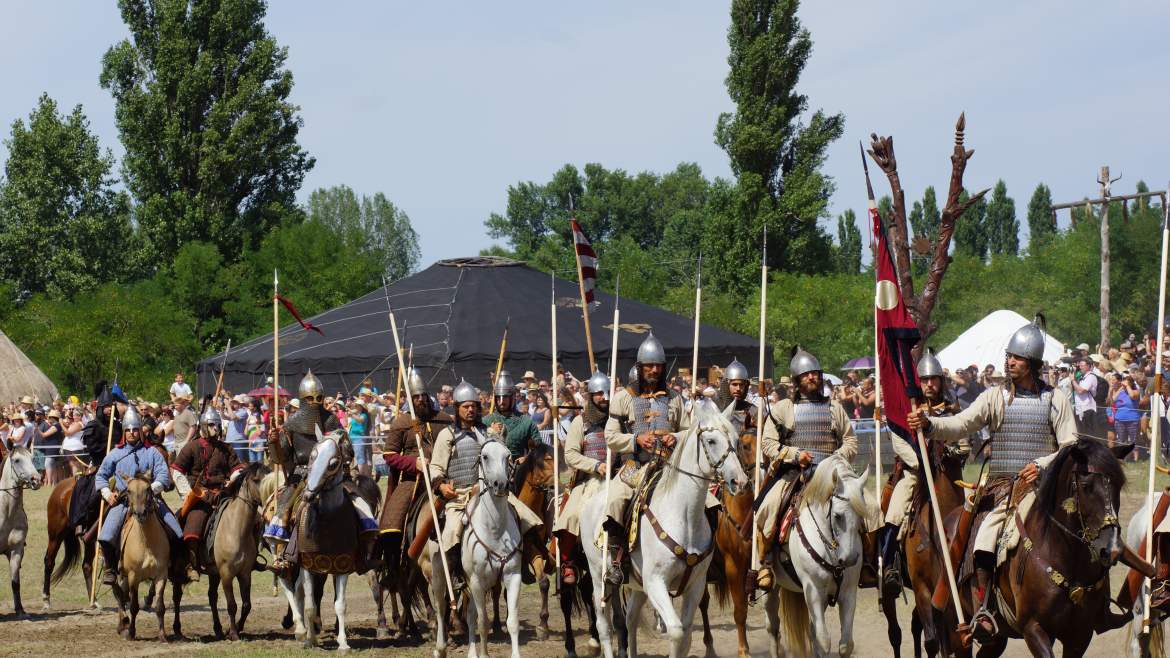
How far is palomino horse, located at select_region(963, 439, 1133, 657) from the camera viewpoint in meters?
8.84

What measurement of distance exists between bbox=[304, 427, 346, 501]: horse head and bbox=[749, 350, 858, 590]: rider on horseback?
4.31m

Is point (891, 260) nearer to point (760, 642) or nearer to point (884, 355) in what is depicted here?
point (884, 355)

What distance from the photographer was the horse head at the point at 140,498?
15242mm

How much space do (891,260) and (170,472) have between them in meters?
9.00

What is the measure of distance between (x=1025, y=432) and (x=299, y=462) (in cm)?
819

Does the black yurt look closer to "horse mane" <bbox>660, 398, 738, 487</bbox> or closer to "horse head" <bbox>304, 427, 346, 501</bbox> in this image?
"horse head" <bbox>304, 427, 346, 501</bbox>

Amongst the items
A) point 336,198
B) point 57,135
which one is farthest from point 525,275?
point 336,198

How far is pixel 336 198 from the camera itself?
382 ft

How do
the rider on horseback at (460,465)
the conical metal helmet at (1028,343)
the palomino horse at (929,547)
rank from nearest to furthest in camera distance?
the conical metal helmet at (1028,343)
the palomino horse at (929,547)
the rider on horseback at (460,465)

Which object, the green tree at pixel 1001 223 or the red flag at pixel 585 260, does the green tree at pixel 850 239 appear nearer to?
the green tree at pixel 1001 223

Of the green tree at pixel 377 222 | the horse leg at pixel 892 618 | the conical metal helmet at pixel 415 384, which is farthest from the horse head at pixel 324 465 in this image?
the green tree at pixel 377 222

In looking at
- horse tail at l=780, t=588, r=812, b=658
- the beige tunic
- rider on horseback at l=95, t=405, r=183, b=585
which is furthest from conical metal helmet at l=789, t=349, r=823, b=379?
rider on horseback at l=95, t=405, r=183, b=585

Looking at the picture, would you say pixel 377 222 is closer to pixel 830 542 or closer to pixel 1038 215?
pixel 1038 215

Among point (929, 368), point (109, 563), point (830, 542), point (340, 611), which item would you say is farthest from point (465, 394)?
point (109, 563)
